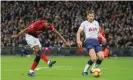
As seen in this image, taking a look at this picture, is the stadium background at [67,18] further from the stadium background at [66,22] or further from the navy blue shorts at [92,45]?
the navy blue shorts at [92,45]

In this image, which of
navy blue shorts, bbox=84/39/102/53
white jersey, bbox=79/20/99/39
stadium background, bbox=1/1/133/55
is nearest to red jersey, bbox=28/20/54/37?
white jersey, bbox=79/20/99/39

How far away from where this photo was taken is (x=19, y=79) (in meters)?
15.2

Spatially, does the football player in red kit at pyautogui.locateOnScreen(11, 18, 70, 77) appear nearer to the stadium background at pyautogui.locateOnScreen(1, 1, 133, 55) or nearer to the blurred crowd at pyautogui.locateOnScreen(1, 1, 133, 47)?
the stadium background at pyautogui.locateOnScreen(1, 1, 133, 55)

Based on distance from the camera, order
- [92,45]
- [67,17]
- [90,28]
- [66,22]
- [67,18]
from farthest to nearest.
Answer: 1. [67,17]
2. [67,18]
3. [66,22]
4. [90,28]
5. [92,45]

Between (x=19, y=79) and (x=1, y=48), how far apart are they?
23.6 m

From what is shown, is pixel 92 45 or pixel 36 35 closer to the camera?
pixel 92 45

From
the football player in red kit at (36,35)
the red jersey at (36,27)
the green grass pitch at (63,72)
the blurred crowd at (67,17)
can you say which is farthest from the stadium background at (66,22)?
the red jersey at (36,27)

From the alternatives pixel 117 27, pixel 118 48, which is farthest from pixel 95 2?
pixel 118 48

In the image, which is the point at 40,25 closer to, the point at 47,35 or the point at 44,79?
the point at 44,79

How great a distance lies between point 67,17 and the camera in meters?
42.8

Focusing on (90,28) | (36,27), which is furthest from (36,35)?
(90,28)

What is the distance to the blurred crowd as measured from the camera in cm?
3819

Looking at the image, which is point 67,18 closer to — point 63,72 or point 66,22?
point 66,22

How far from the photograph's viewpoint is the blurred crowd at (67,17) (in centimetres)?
3819
